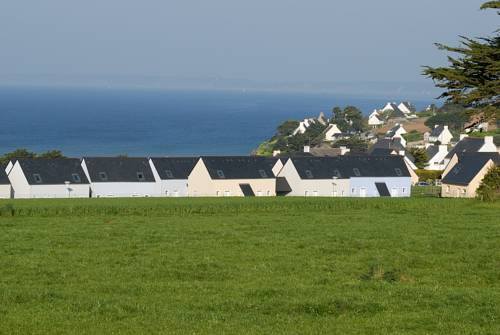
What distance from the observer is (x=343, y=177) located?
83250 mm

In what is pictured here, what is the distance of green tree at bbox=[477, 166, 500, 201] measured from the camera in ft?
143

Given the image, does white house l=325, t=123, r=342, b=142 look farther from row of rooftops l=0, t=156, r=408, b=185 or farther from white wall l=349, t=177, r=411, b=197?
white wall l=349, t=177, r=411, b=197

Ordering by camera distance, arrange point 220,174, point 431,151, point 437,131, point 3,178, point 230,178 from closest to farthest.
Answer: point 3,178, point 230,178, point 220,174, point 431,151, point 437,131

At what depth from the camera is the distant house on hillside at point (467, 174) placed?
74.9 m

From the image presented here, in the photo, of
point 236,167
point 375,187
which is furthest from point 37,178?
point 375,187

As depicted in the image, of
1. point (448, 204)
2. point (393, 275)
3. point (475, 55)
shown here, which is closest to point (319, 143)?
point (448, 204)

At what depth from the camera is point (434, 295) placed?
56.3 feet

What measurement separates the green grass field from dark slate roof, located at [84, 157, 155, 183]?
153 ft

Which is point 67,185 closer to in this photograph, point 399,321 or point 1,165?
point 1,165

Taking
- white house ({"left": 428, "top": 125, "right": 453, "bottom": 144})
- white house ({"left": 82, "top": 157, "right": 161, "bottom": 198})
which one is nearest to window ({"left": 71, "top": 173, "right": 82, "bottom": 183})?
white house ({"left": 82, "top": 157, "right": 161, "bottom": 198})

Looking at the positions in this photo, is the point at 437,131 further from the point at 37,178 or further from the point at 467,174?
the point at 37,178

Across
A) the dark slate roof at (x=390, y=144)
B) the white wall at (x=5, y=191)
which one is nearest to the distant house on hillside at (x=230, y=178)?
the white wall at (x=5, y=191)

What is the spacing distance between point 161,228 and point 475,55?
11435 millimetres

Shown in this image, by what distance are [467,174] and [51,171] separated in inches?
1331
